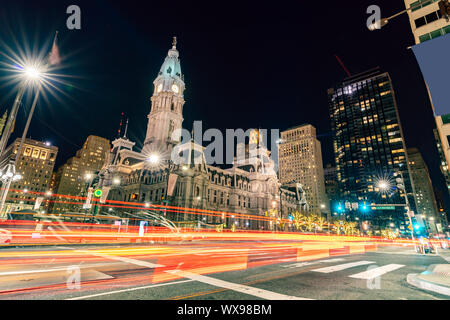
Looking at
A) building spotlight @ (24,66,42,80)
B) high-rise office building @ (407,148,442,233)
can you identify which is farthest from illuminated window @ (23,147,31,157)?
high-rise office building @ (407,148,442,233)

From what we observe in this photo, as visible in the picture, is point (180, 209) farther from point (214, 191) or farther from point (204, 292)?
point (204, 292)

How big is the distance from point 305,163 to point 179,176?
10931cm

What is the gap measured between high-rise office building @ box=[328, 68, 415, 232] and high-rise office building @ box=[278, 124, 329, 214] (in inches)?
501

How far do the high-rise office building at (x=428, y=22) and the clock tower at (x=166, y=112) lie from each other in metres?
70.9

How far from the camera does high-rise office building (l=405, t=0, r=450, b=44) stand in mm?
26831

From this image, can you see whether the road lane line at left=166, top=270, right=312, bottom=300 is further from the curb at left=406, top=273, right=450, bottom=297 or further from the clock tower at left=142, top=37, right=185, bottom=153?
the clock tower at left=142, top=37, right=185, bottom=153

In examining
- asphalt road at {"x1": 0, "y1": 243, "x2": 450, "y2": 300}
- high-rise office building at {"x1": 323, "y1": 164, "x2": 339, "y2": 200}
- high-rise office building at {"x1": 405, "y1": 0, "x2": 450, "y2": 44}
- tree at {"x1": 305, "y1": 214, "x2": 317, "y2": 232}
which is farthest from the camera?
high-rise office building at {"x1": 323, "y1": 164, "x2": 339, "y2": 200}

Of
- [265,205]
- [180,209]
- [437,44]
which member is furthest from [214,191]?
[437,44]

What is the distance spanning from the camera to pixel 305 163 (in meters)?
151

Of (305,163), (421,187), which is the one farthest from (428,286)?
(421,187)

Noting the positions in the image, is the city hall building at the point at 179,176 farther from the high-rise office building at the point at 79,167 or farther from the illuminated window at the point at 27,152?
the high-rise office building at the point at 79,167

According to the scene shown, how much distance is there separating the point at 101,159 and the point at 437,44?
198824 millimetres

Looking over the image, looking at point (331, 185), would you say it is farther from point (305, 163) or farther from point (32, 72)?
point (32, 72)
